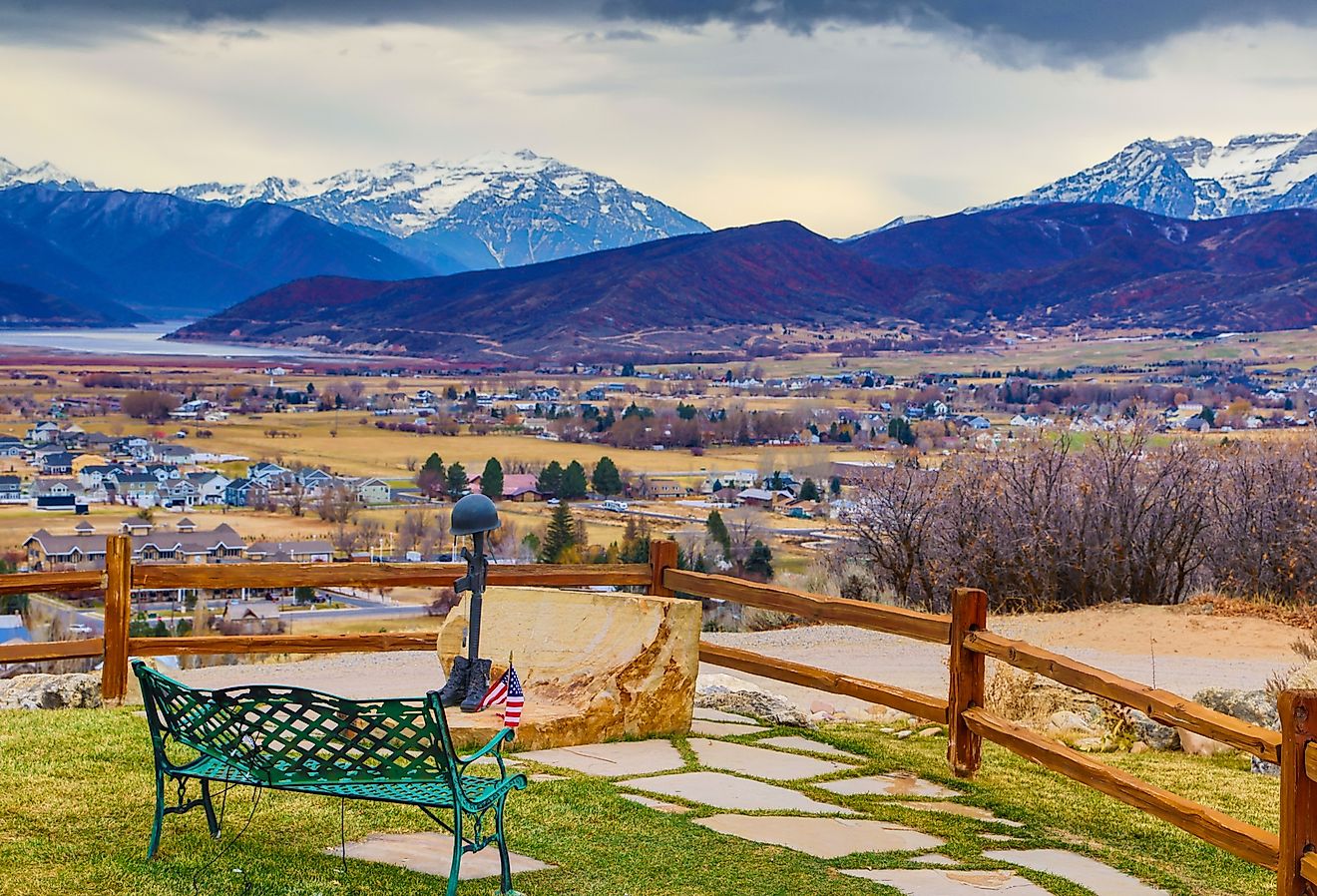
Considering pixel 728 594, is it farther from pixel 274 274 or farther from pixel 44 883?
pixel 274 274

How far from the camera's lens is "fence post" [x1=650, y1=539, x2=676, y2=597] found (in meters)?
9.60

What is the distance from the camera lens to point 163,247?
6033 inches

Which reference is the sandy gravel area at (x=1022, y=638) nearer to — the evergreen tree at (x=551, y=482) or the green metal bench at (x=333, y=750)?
the green metal bench at (x=333, y=750)

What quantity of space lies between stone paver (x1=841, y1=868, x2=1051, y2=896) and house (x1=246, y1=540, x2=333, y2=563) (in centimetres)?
2081

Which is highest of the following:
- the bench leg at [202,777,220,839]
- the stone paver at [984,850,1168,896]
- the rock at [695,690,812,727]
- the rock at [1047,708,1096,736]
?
the bench leg at [202,777,220,839]

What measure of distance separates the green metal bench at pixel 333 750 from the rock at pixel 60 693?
16.0ft

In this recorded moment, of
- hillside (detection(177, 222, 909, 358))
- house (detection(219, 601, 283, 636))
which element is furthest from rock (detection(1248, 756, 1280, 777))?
hillside (detection(177, 222, 909, 358))

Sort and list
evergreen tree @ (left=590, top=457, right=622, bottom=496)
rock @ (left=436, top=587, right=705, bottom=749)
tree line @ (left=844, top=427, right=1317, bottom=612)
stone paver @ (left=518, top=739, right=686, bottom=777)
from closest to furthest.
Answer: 1. stone paver @ (left=518, top=739, right=686, bottom=777)
2. rock @ (left=436, top=587, right=705, bottom=749)
3. tree line @ (left=844, top=427, right=1317, bottom=612)
4. evergreen tree @ (left=590, top=457, right=622, bottom=496)

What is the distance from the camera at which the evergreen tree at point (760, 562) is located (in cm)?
2461

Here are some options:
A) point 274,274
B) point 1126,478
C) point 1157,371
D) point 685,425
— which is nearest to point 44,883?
point 1126,478

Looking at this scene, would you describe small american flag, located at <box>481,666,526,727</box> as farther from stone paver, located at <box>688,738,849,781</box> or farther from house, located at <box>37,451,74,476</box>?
house, located at <box>37,451,74,476</box>

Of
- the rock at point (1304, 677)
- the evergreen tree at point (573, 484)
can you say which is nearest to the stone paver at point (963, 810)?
the rock at point (1304, 677)

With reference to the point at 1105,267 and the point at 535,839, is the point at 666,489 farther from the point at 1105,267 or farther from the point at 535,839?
the point at 1105,267

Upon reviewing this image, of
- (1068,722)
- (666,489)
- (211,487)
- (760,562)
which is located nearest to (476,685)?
(1068,722)
